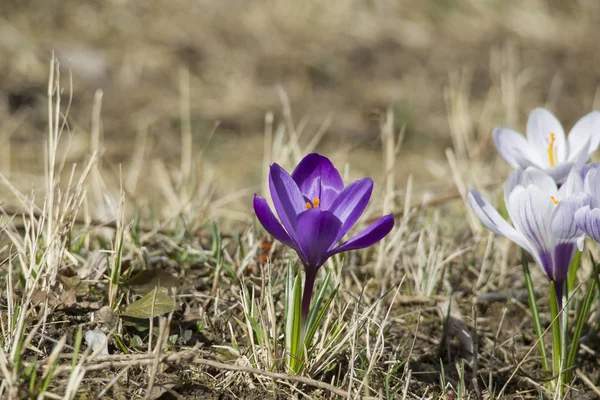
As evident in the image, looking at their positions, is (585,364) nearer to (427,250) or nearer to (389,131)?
(427,250)

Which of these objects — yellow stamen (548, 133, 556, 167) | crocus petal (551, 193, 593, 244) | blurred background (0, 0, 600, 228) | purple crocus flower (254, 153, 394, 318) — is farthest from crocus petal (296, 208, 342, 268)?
blurred background (0, 0, 600, 228)

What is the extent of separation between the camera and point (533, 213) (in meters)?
1.54

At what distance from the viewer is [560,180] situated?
1.81 metres

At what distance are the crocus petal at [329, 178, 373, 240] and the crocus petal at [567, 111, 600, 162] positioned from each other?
2.22 ft

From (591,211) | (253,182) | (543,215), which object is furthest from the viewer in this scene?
(253,182)

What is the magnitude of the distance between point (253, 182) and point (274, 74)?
1.61 meters

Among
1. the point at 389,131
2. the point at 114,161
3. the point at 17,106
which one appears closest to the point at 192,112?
the point at 114,161

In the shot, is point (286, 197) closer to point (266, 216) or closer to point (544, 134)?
point (266, 216)

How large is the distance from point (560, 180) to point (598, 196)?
0.33 meters

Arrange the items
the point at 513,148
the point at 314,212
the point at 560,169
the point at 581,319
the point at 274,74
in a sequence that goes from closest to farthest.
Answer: the point at 314,212 < the point at 581,319 < the point at 560,169 < the point at 513,148 < the point at 274,74

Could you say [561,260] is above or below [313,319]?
above

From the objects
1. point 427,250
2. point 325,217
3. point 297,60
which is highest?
point 297,60

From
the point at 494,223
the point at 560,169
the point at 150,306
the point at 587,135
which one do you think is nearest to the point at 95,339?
the point at 150,306

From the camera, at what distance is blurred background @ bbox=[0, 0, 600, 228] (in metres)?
4.70
